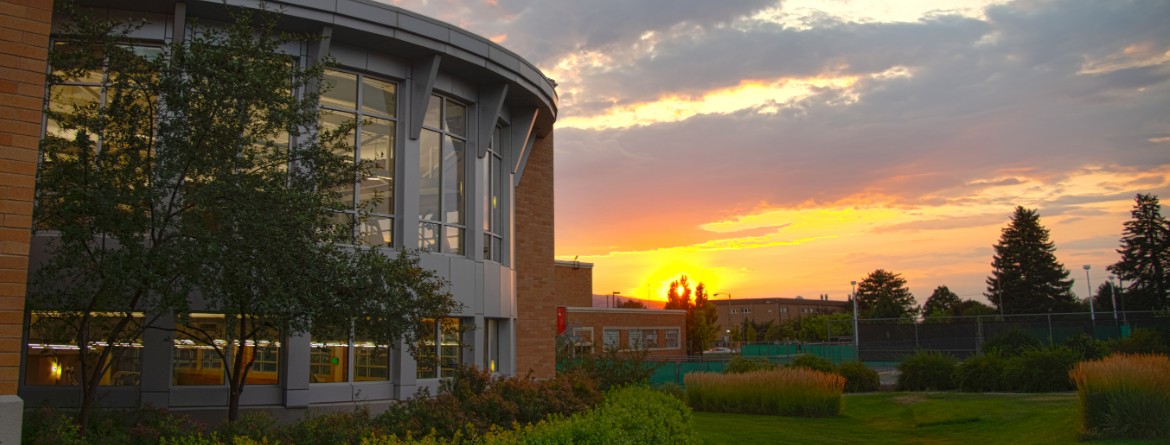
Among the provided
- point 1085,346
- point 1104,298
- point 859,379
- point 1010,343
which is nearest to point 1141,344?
point 1085,346

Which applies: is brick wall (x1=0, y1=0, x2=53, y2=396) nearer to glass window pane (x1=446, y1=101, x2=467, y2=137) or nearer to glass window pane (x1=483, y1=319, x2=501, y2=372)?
glass window pane (x1=446, y1=101, x2=467, y2=137)

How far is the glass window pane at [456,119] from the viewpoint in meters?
19.4

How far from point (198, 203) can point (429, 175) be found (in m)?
7.89

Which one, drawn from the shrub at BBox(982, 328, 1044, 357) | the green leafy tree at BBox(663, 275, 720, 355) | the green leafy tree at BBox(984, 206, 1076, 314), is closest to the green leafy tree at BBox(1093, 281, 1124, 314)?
the green leafy tree at BBox(984, 206, 1076, 314)

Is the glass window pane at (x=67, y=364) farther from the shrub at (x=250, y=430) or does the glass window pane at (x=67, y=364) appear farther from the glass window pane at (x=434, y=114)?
the glass window pane at (x=434, y=114)

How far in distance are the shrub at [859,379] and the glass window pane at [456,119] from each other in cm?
1945

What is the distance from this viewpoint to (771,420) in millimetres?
23719

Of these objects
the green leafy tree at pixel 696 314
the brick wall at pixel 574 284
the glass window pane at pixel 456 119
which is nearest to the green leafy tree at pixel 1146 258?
the green leafy tree at pixel 696 314

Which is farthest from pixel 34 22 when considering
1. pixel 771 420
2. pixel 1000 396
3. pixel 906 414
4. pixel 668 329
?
pixel 668 329

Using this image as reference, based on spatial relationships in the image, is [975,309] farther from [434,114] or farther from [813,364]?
[434,114]

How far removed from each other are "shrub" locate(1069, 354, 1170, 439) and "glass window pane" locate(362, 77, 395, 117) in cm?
1403

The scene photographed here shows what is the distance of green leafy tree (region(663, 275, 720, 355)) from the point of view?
75.6 metres

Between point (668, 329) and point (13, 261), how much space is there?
61349 mm

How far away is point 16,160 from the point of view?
255 inches
